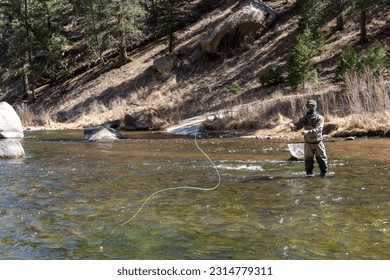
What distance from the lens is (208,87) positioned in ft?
105

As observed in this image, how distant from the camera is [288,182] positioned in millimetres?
10430

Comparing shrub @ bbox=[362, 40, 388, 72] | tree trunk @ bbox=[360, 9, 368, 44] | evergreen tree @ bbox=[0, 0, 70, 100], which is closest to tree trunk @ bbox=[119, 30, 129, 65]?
evergreen tree @ bbox=[0, 0, 70, 100]

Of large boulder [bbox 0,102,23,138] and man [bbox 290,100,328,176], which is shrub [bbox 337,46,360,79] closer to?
man [bbox 290,100,328,176]

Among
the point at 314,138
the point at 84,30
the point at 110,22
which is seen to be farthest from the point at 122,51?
the point at 314,138

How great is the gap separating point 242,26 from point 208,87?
5776 millimetres

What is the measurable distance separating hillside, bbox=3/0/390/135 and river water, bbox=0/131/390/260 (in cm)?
850

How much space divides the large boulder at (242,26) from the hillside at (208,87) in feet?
2.37

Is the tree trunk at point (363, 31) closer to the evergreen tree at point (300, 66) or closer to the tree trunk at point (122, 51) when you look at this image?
the evergreen tree at point (300, 66)

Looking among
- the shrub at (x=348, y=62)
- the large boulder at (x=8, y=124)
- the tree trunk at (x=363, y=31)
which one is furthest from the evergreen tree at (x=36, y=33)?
the shrub at (x=348, y=62)

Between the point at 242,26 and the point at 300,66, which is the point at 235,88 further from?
the point at 242,26

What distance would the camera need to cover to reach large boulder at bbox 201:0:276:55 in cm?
3469

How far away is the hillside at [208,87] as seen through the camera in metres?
23.0
